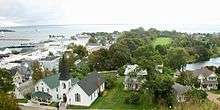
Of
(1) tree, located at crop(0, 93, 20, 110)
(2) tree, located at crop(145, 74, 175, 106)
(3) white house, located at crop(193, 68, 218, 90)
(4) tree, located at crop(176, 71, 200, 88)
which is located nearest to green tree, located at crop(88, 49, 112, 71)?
(3) white house, located at crop(193, 68, 218, 90)

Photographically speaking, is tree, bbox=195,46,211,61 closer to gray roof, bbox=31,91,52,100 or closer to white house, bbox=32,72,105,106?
white house, bbox=32,72,105,106

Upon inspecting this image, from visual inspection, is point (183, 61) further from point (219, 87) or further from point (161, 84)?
point (161, 84)

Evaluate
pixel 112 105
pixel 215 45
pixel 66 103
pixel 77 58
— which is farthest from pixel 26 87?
pixel 215 45

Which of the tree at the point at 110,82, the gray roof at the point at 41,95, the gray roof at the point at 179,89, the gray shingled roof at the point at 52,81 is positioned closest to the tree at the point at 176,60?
the tree at the point at 110,82

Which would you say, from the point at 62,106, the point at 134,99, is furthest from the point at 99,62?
the point at 134,99

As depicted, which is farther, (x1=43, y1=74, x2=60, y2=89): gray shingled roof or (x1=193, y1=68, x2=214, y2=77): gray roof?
(x1=193, y1=68, x2=214, y2=77): gray roof

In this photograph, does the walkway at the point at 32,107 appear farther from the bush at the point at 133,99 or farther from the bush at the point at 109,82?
the bush at the point at 109,82
